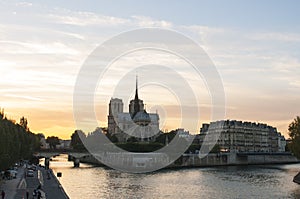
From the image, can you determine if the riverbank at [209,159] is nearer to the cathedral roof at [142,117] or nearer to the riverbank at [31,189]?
the cathedral roof at [142,117]

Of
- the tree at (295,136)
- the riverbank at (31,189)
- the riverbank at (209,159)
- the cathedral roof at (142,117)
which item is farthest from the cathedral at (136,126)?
the riverbank at (31,189)

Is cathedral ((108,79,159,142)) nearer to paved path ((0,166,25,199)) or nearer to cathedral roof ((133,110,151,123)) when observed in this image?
cathedral roof ((133,110,151,123))

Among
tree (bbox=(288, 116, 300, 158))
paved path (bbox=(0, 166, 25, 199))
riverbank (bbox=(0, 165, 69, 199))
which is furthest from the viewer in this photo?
tree (bbox=(288, 116, 300, 158))

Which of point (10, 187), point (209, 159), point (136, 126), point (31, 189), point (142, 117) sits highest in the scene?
point (142, 117)

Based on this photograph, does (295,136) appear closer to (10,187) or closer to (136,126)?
(10,187)

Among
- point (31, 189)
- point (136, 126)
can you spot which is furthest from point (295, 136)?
point (136, 126)

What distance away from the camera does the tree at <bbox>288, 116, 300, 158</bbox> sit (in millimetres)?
73100

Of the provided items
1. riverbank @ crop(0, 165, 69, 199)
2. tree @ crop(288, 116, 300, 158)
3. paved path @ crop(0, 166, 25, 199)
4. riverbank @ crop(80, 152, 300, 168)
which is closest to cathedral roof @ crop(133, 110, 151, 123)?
riverbank @ crop(80, 152, 300, 168)

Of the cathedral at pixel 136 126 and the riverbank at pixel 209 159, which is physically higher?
the cathedral at pixel 136 126

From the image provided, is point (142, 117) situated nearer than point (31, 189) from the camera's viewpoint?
No

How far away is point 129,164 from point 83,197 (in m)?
64.4

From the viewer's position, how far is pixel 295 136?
75188 millimetres

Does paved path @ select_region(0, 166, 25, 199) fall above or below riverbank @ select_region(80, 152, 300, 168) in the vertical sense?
below

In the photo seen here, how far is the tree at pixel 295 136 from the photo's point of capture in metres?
73.1
